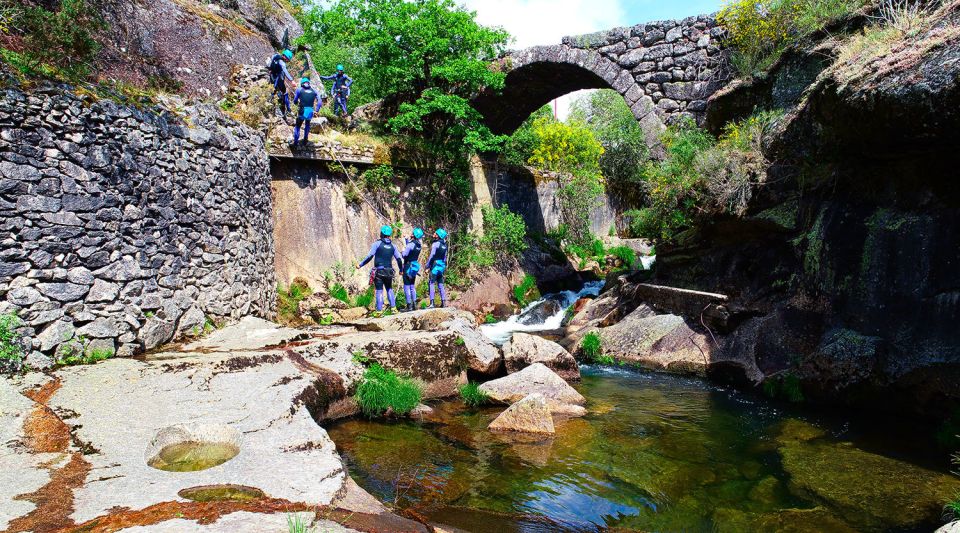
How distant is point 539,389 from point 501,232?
28.6ft

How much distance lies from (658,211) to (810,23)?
4294 millimetres

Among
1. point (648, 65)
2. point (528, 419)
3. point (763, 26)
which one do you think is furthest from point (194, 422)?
point (648, 65)

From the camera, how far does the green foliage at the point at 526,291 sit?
16.5m

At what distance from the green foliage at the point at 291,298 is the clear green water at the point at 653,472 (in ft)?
17.1

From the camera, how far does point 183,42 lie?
12.3m

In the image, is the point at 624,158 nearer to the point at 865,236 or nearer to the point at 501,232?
the point at 501,232

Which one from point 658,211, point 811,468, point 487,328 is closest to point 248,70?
point 487,328

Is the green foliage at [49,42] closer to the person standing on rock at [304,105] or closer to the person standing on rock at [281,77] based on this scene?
the person standing on rock at [281,77]

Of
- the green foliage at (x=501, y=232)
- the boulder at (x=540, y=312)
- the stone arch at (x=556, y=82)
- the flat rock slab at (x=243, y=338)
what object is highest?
the stone arch at (x=556, y=82)

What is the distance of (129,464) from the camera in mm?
4016

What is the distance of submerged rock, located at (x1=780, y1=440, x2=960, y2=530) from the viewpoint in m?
4.70

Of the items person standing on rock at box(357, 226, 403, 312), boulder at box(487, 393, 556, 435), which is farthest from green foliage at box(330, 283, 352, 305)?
boulder at box(487, 393, 556, 435)

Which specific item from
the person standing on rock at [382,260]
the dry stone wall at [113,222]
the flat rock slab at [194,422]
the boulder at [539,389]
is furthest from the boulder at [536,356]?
the dry stone wall at [113,222]

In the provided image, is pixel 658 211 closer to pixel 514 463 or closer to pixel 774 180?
pixel 774 180
